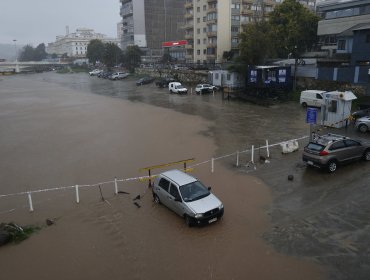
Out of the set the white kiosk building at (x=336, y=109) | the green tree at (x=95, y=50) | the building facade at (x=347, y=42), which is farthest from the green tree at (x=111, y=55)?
the white kiosk building at (x=336, y=109)

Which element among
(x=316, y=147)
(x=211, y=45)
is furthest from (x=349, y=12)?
(x=316, y=147)

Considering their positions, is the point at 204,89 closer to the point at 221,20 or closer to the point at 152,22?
the point at 221,20

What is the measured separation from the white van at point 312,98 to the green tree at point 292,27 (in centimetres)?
2125

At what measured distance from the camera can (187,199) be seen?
39.2 ft

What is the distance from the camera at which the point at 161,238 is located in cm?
1110

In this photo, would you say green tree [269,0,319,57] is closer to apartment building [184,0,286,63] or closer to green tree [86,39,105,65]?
apartment building [184,0,286,63]

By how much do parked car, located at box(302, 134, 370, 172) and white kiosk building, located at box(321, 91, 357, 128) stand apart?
8.01m

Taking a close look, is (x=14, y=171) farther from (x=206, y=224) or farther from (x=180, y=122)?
(x=180, y=122)

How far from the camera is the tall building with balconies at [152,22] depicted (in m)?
113

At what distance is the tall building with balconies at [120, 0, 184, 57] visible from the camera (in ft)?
371

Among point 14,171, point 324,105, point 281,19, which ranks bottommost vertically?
point 14,171

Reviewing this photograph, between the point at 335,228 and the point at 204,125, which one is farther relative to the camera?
the point at 204,125

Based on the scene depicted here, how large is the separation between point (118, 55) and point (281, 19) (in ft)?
188

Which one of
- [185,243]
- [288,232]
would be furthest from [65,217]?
[288,232]
